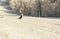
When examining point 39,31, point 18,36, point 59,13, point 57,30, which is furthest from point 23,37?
point 59,13

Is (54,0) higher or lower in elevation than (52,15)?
higher

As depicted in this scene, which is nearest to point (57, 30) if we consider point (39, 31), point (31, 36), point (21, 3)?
point (39, 31)

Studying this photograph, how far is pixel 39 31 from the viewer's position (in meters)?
19.1

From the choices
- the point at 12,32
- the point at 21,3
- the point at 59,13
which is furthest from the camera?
the point at 21,3

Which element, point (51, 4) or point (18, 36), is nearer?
point (18, 36)

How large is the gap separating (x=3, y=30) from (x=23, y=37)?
8.73 feet

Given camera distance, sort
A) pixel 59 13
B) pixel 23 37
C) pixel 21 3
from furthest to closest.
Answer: pixel 21 3, pixel 59 13, pixel 23 37

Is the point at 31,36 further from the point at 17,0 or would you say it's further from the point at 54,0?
the point at 17,0

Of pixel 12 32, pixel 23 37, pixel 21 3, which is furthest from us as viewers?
pixel 21 3

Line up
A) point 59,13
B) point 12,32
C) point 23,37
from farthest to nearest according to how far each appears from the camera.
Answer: point 59,13, point 12,32, point 23,37

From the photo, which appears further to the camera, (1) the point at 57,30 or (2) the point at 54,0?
(2) the point at 54,0

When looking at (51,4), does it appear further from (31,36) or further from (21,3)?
(31,36)

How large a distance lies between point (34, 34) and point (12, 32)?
6.13ft

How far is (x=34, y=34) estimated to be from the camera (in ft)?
60.1
